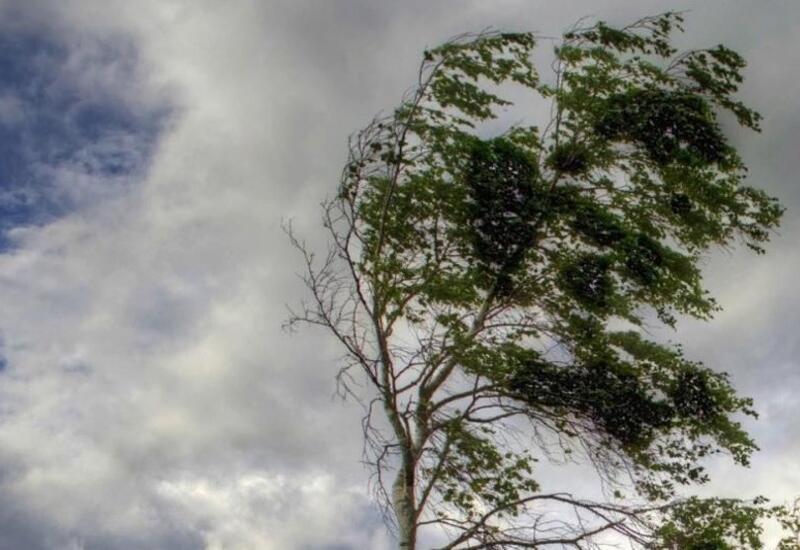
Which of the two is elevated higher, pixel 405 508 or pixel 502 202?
pixel 502 202

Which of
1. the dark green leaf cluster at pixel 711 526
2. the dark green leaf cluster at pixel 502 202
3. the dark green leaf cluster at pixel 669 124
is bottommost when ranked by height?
the dark green leaf cluster at pixel 711 526

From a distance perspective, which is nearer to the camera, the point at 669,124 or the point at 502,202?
the point at 502,202

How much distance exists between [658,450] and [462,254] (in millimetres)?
4609

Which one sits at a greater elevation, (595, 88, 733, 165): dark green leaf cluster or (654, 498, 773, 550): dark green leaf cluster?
(595, 88, 733, 165): dark green leaf cluster

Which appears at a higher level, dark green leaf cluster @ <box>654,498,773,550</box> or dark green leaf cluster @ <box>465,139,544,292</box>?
dark green leaf cluster @ <box>465,139,544,292</box>

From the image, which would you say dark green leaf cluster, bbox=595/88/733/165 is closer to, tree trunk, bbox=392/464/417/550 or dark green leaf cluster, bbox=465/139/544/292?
dark green leaf cluster, bbox=465/139/544/292

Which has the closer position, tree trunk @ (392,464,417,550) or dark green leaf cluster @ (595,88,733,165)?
tree trunk @ (392,464,417,550)

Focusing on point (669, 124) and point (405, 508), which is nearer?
point (405, 508)

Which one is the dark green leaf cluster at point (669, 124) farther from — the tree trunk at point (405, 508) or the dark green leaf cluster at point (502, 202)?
the tree trunk at point (405, 508)

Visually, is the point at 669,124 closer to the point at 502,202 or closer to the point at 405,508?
the point at 502,202

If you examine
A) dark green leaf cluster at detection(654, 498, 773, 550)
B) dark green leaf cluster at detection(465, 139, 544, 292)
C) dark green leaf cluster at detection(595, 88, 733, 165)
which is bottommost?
dark green leaf cluster at detection(654, 498, 773, 550)

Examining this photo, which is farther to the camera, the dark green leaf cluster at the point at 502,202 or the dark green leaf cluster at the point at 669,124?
the dark green leaf cluster at the point at 669,124

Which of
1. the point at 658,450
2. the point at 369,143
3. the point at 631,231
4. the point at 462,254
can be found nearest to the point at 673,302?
the point at 631,231

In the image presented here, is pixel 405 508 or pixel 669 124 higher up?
pixel 669 124
